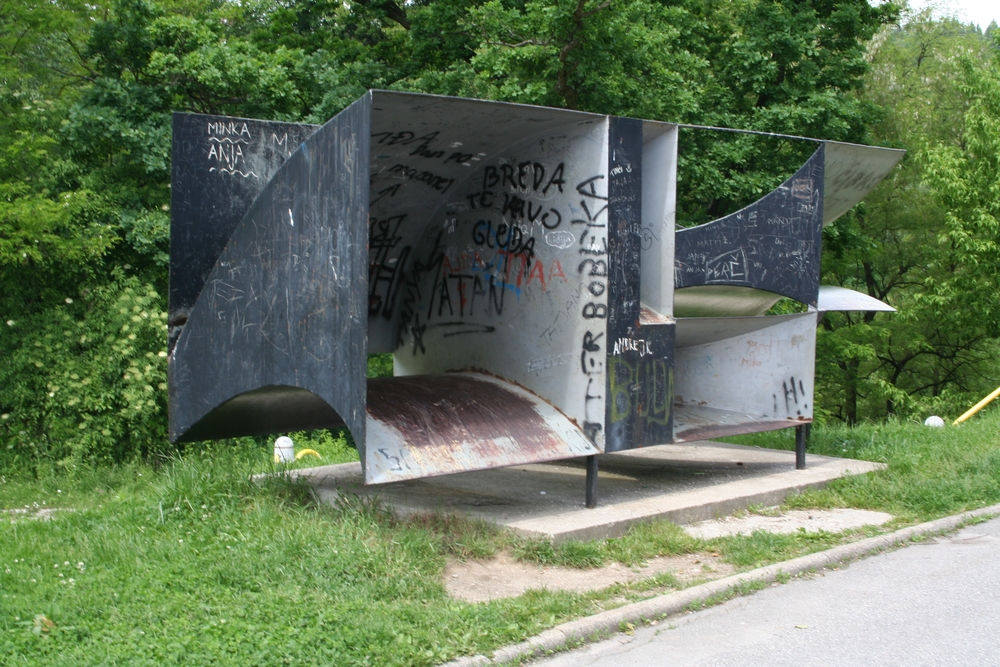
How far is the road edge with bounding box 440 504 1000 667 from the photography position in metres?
4.40

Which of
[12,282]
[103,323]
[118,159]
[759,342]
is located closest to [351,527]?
[759,342]

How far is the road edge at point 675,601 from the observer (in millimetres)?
4398

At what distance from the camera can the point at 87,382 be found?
39.2 feet

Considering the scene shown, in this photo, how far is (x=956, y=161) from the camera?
56.0 ft

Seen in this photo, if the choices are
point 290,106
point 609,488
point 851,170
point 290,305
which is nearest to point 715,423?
point 609,488

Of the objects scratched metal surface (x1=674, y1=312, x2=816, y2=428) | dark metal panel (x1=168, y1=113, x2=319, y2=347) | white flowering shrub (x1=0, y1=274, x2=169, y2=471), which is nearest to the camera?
dark metal panel (x1=168, y1=113, x2=319, y2=347)

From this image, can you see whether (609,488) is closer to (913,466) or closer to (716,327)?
(716,327)

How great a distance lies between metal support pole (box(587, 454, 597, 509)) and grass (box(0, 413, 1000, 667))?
1.71ft

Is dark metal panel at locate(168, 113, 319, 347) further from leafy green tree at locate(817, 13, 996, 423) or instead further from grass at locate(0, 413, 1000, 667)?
leafy green tree at locate(817, 13, 996, 423)

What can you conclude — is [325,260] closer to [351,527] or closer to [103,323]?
[351,527]

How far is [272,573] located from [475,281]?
376 cm

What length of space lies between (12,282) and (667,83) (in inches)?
417

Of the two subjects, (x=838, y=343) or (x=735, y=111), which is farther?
(x=838, y=343)

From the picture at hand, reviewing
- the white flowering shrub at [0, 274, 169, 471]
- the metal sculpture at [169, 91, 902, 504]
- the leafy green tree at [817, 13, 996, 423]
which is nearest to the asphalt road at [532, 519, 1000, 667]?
the metal sculpture at [169, 91, 902, 504]
